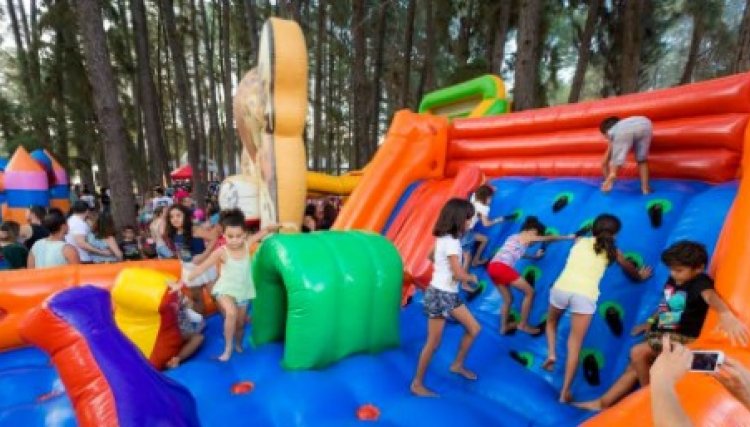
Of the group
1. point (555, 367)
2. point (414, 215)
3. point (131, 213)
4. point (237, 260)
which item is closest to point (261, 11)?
point (131, 213)

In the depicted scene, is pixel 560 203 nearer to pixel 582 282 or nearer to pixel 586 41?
pixel 582 282

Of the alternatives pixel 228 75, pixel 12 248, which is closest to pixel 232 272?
pixel 12 248

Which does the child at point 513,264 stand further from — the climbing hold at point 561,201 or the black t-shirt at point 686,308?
the black t-shirt at point 686,308

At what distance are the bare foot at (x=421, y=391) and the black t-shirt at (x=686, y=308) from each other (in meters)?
1.28

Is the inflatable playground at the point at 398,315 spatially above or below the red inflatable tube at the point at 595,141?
below

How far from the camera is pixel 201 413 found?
2760 mm

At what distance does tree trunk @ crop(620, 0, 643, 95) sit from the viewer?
1069cm

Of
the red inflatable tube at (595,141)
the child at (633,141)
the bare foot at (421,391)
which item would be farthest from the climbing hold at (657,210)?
the bare foot at (421,391)

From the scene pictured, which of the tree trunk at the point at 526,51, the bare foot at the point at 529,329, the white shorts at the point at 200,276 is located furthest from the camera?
the tree trunk at the point at 526,51

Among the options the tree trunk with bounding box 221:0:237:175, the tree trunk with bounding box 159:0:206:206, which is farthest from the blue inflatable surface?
the tree trunk with bounding box 221:0:237:175

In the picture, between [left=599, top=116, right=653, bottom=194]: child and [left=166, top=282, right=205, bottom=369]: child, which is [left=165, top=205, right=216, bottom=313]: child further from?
[left=599, top=116, right=653, bottom=194]: child

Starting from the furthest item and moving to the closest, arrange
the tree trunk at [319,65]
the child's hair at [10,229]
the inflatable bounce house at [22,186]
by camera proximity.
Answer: the tree trunk at [319,65], the inflatable bounce house at [22,186], the child's hair at [10,229]

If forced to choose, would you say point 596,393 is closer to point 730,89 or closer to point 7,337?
point 730,89

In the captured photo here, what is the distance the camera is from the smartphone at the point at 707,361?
40.5 inches
